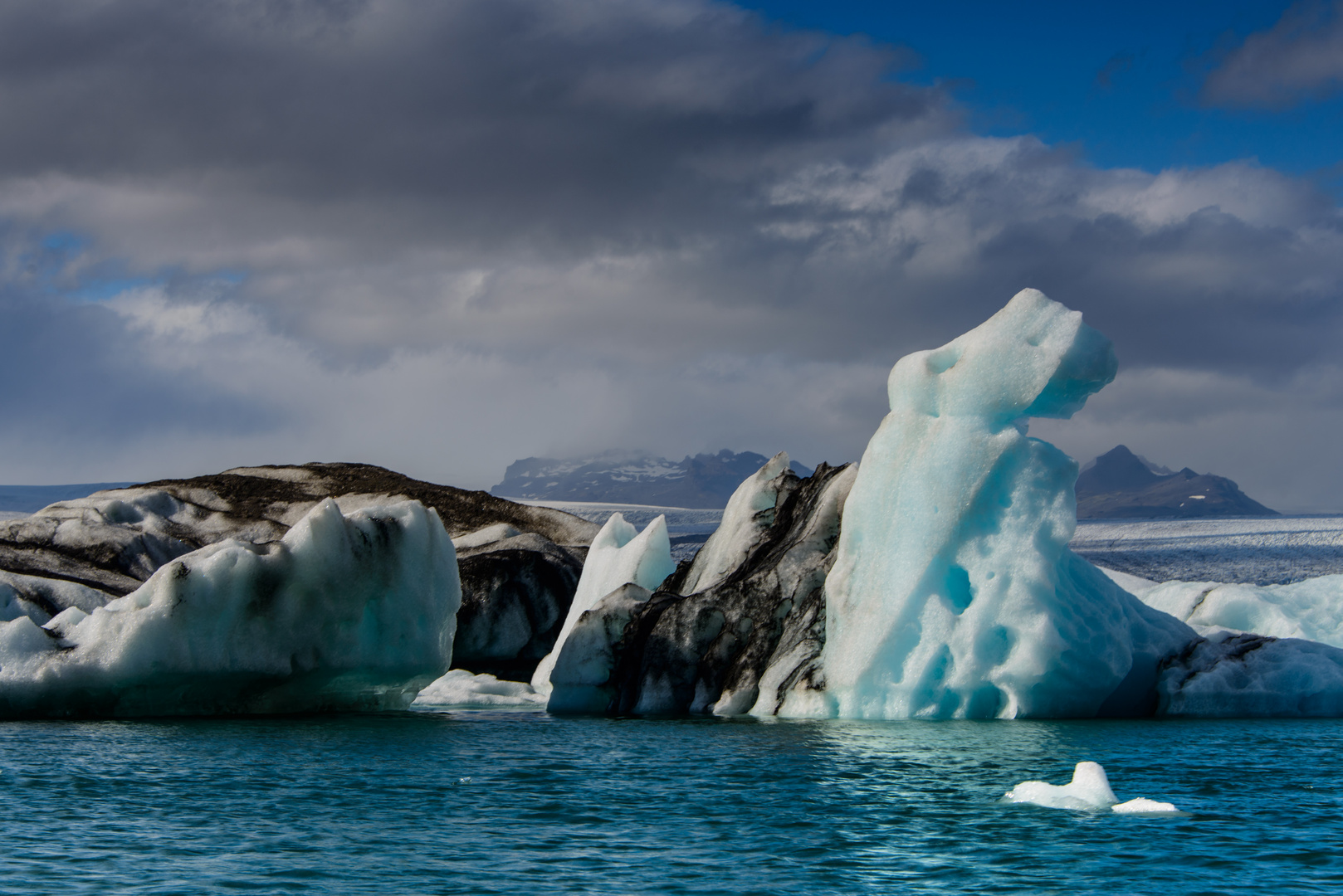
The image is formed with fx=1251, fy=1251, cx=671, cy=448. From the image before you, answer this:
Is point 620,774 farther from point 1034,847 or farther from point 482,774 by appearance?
point 1034,847

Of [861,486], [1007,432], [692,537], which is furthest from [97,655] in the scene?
[692,537]

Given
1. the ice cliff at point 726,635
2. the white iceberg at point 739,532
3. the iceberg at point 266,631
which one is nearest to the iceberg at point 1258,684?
the ice cliff at point 726,635

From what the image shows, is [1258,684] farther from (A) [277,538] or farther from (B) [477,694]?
(A) [277,538]

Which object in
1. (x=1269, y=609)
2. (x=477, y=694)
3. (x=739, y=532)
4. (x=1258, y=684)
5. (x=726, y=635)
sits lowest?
(x=477, y=694)

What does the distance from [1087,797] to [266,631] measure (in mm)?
13615

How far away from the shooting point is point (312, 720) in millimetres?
19844

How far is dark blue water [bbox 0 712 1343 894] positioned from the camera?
7746 millimetres

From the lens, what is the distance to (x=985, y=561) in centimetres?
1781

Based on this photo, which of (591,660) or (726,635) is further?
(591,660)

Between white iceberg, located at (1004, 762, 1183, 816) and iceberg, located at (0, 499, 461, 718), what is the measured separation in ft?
42.7

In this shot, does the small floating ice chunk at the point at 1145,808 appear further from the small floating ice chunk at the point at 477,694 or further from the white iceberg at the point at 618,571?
the white iceberg at the point at 618,571

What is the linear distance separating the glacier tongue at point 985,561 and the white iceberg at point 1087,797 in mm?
7155

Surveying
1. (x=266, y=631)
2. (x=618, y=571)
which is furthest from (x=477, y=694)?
(x=266, y=631)

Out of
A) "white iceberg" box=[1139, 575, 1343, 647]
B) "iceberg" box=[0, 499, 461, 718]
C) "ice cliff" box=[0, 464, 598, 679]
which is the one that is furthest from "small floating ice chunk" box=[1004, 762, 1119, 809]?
"ice cliff" box=[0, 464, 598, 679]
